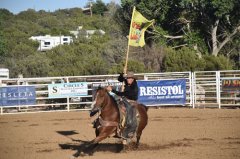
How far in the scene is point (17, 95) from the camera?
2192cm

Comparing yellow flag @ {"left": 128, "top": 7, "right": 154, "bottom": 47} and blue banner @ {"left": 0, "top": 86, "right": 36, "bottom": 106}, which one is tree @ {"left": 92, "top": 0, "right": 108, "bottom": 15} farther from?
yellow flag @ {"left": 128, "top": 7, "right": 154, "bottom": 47}

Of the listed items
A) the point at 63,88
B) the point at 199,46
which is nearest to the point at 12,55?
the point at 199,46

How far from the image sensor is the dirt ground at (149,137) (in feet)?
32.2

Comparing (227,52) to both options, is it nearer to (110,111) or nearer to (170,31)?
(170,31)

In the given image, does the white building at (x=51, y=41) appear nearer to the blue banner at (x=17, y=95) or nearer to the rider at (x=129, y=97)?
the blue banner at (x=17, y=95)

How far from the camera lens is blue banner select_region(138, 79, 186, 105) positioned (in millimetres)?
21422

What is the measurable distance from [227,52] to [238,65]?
3125mm

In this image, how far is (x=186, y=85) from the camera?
22.1 m

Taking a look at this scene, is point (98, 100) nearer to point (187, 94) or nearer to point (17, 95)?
point (17, 95)

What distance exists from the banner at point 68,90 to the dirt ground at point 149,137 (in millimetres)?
2187

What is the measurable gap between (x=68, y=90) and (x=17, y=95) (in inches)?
91.6

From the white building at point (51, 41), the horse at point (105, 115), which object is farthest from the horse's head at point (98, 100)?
the white building at point (51, 41)

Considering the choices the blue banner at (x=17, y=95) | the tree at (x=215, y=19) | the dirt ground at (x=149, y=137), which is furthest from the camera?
the tree at (x=215, y=19)

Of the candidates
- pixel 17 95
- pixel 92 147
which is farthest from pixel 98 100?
pixel 17 95
